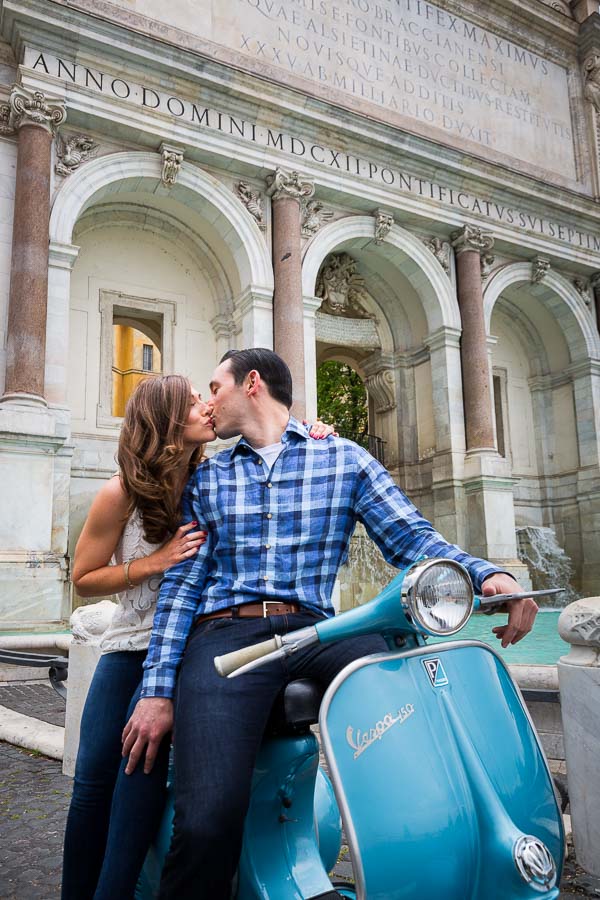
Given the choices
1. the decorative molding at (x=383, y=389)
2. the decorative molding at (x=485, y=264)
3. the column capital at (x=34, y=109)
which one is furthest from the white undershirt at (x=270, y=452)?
the decorative molding at (x=485, y=264)

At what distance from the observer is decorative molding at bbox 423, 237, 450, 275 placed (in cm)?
1496

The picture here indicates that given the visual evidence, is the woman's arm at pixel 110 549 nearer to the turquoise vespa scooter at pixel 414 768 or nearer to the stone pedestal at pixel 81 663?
the turquoise vespa scooter at pixel 414 768

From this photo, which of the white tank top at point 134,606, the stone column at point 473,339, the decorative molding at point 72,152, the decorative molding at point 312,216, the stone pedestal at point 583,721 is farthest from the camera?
the stone column at point 473,339

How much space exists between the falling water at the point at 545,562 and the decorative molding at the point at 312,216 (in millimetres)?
7663

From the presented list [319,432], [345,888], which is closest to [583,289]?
[319,432]

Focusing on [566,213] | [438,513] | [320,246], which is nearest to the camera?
[320,246]

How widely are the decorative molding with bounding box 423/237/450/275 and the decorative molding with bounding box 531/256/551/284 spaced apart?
7.55 feet

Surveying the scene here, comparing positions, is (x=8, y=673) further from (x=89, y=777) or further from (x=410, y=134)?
(x=410, y=134)

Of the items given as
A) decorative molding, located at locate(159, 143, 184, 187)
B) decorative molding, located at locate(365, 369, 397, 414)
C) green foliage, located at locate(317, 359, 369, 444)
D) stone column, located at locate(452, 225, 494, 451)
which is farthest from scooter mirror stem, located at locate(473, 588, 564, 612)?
green foliage, located at locate(317, 359, 369, 444)

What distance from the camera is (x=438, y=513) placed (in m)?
14.5

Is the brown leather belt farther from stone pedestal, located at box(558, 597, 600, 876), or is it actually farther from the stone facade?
the stone facade

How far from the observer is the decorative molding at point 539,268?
1608cm

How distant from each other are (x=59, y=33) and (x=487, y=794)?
1188 centimetres

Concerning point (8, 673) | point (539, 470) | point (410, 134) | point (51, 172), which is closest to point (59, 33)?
point (51, 172)
